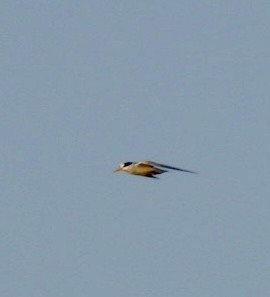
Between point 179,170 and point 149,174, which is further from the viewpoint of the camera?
point 149,174

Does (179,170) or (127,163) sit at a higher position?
(127,163)

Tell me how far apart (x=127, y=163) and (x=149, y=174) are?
1996 millimetres

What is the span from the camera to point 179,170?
29.4 metres

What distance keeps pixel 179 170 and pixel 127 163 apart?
7126 millimetres

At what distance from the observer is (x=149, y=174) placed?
34562 millimetres

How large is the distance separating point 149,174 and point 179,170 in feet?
17.1

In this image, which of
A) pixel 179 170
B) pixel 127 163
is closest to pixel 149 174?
pixel 127 163

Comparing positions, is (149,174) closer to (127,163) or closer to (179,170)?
(127,163)

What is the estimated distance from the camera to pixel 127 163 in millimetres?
36375
